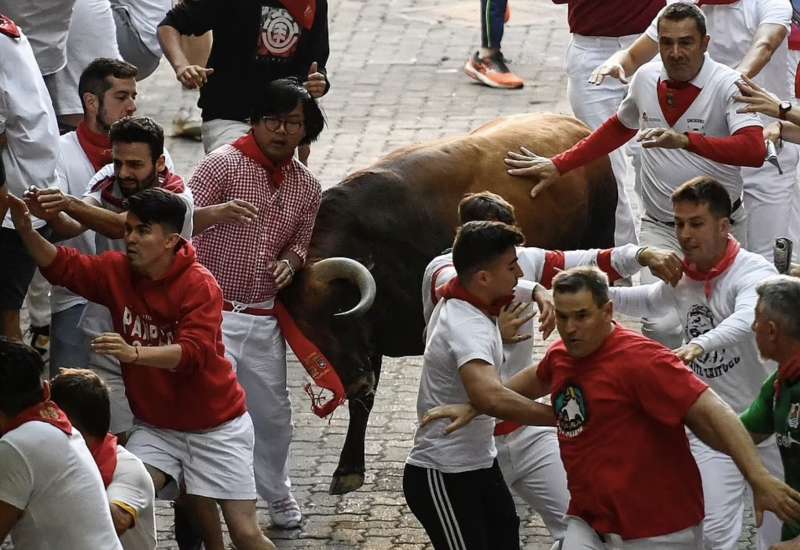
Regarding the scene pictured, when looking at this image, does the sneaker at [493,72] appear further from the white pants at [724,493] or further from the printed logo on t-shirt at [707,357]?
the white pants at [724,493]

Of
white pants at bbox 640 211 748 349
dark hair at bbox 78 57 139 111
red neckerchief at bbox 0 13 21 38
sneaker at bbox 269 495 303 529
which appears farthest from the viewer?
white pants at bbox 640 211 748 349

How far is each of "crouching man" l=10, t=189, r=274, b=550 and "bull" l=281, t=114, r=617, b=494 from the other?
4.51 ft

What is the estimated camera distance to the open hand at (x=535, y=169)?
995 centimetres

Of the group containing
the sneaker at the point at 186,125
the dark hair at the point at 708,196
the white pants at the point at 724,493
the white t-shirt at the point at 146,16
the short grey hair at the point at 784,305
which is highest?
the short grey hair at the point at 784,305

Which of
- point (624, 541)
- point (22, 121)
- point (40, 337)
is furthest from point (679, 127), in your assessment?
point (40, 337)

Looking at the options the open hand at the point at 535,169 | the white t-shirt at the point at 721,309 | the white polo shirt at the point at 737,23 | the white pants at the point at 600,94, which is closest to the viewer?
the white t-shirt at the point at 721,309

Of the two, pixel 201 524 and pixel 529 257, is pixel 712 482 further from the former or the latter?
pixel 201 524

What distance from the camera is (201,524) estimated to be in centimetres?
767

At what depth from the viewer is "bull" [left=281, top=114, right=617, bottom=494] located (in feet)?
29.6

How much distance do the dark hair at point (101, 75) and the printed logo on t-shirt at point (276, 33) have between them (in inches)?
53.2

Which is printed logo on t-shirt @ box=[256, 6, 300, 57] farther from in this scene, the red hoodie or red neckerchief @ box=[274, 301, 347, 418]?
the red hoodie

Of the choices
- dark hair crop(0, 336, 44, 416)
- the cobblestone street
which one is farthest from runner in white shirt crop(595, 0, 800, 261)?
dark hair crop(0, 336, 44, 416)

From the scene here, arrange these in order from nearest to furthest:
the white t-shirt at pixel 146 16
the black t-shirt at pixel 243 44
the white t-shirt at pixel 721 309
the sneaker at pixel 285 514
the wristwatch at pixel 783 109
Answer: the white t-shirt at pixel 721 309 → the wristwatch at pixel 783 109 → the sneaker at pixel 285 514 → the black t-shirt at pixel 243 44 → the white t-shirt at pixel 146 16

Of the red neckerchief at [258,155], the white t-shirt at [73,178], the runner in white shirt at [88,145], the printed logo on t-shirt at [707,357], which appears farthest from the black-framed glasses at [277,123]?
the printed logo on t-shirt at [707,357]
